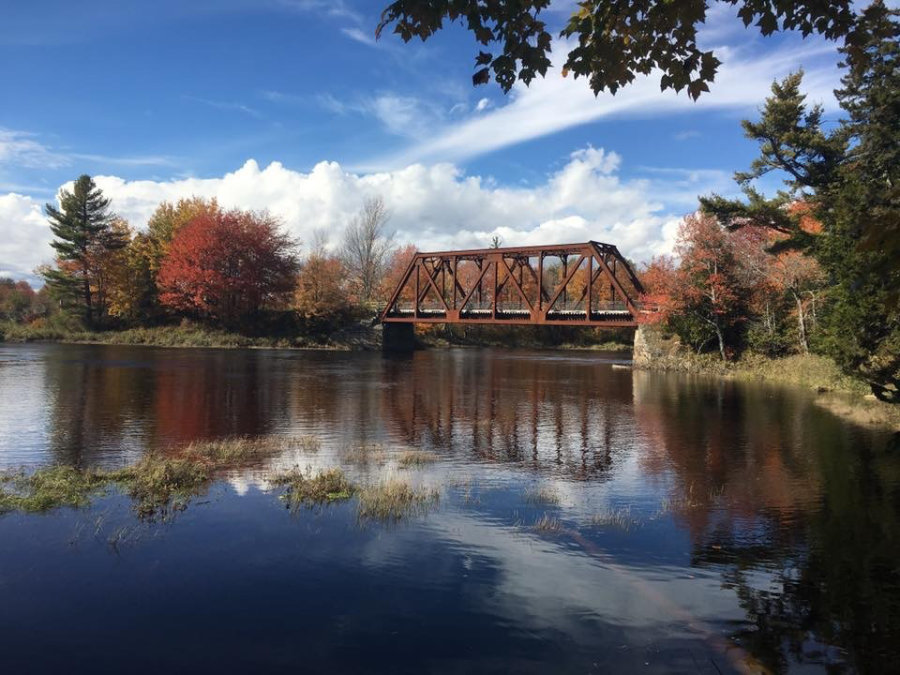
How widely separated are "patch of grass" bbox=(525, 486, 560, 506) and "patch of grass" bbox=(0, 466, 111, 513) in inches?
294

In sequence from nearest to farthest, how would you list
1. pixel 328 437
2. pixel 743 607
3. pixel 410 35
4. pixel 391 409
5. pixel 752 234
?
pixel 410 35 → pixel 743 607 → pixel 328 437 → pixel 391 409 → pixel 752 234

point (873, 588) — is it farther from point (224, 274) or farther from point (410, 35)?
point (224, 274)

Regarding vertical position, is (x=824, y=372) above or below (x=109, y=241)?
below

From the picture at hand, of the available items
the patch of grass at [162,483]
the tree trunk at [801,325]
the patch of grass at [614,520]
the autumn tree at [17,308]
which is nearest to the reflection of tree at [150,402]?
the patch of grass at [162,483]

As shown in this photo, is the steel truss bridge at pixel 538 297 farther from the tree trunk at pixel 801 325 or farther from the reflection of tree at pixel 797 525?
the reflection of tree at pixel 797 525

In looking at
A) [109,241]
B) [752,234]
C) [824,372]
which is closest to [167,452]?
[824,372]

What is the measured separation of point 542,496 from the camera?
1128cm

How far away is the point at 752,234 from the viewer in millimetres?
40719

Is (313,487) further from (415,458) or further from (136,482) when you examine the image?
(415,458)

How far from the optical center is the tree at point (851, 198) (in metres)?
4.55

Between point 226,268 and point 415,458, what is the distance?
53.2 meters

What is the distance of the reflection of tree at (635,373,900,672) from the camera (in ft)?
20.0

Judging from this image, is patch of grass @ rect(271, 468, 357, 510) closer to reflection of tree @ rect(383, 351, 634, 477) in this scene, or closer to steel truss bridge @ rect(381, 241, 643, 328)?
reflection of tree @ rect(383, 351, 634, 477)

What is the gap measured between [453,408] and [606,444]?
25.2 ft
